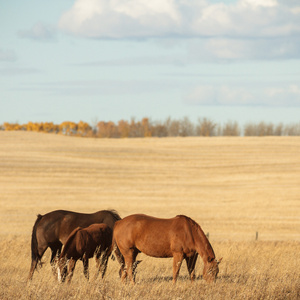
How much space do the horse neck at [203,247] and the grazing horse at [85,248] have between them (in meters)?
1.74

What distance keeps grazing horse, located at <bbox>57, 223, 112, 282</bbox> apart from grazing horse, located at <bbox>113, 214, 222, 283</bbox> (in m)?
0.39

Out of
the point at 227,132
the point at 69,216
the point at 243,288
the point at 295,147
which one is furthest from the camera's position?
the point at 227,132

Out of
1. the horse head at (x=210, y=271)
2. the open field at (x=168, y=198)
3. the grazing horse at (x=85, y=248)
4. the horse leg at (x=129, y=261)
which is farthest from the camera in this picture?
the grazing horse at (x=85, y=248)

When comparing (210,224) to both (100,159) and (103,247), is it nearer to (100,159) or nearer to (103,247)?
(103,247)

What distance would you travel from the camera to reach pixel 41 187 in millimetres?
45344

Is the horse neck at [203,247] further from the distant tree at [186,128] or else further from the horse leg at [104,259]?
the distant tree at [186,128]

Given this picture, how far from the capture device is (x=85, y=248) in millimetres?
9312

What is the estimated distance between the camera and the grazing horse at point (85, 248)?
9.12m

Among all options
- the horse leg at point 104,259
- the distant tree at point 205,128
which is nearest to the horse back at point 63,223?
the horse leg at point 104,259

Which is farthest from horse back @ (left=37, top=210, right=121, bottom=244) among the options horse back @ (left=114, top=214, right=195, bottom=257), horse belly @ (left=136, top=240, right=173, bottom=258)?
horse belly @ (left=136, top=240, right=173, bottom=258)

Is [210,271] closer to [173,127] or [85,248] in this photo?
[85,248]

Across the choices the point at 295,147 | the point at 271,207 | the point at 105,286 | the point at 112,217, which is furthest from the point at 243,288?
the point at 295,147

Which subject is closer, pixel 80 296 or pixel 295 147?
pixel 80 296

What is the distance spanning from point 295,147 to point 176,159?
58.0ft
